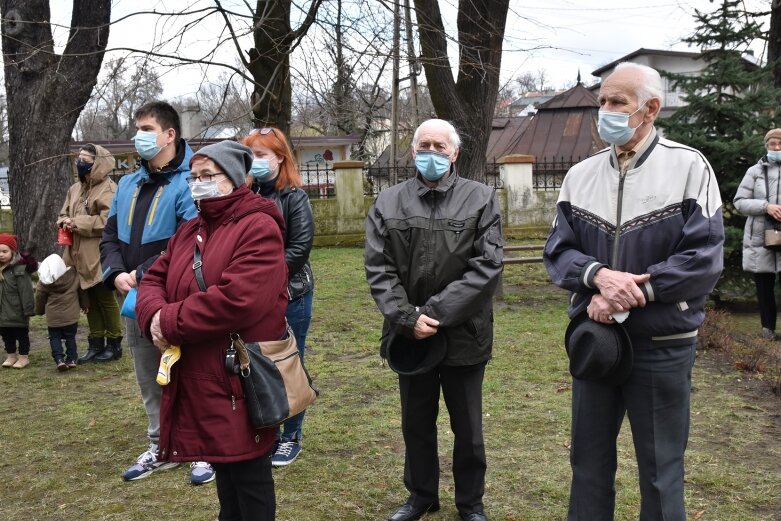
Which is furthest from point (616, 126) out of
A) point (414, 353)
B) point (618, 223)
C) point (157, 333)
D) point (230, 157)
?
point (157, 333)

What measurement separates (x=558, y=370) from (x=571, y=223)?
142 inches

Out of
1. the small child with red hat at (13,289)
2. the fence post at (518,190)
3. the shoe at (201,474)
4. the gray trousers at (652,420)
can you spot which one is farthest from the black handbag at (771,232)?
the fence post at (518,190)

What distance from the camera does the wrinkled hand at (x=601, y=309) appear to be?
2.90m

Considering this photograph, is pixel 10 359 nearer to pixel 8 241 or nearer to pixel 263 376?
pixel 8 241

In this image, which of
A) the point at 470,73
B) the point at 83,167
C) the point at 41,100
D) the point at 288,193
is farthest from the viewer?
the point at 41,100

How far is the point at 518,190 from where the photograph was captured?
16.9m

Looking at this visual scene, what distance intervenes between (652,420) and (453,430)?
114cm

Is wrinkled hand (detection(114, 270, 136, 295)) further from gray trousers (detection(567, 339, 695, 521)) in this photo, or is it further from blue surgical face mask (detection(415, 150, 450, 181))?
gray trousers (detection(567, 339, 695, 521))

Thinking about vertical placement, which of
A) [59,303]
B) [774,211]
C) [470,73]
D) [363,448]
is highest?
[470,73]

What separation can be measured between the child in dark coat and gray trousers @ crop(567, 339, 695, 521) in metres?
5.50

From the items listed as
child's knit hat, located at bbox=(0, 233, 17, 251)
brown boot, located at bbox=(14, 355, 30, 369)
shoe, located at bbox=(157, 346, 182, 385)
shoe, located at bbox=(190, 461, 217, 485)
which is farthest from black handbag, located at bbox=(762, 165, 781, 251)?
brown boot, located at bbox=(14, 355, 30, 369)

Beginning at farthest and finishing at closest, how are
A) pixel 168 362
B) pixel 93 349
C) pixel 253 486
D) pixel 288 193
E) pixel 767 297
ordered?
pixel 767 297 < pixel 93 349 < pixel 288 193 < pixel 253 486 < pixel 168 362

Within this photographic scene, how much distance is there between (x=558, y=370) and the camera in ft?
21.6

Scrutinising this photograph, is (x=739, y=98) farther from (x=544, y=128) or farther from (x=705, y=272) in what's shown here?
(x=544, y=128)
